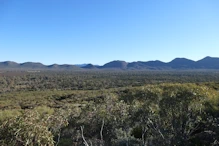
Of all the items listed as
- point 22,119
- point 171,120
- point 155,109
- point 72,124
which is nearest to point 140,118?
point 155,109

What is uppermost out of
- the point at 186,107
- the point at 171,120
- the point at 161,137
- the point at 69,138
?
the point at 186,107

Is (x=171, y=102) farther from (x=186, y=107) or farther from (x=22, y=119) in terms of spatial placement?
(x=22, y=119)

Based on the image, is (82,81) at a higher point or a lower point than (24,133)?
lower

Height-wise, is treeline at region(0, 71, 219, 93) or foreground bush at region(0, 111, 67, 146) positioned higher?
foreground bush at region(0, 111, 67, 146)

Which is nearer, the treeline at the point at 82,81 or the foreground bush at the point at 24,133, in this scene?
the foreground bush at the point at 24,133

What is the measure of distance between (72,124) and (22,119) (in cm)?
949

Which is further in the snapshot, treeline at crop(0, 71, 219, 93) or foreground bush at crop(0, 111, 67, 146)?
treeline at crop(0, 71, 219, 93)

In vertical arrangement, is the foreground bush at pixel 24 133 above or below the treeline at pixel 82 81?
above

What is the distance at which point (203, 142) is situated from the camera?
12.8 m

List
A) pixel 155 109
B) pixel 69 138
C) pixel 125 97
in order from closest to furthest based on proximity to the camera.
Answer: pixel 155 109, pixel 125 97, pixel 69 138

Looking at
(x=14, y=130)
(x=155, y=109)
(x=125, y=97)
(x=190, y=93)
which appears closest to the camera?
(x=14, y=130)

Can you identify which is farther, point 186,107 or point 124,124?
point 124,124

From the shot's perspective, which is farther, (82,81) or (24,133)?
(82,81)

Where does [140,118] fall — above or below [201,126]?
above
